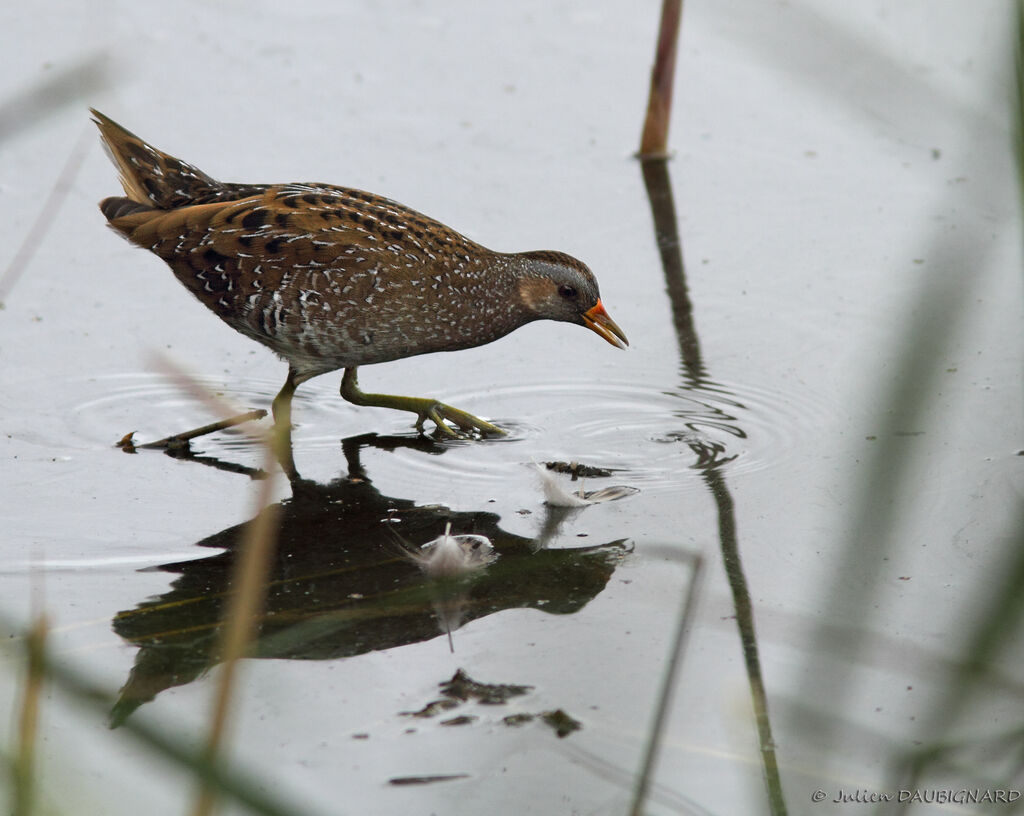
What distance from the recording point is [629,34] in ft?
27.7

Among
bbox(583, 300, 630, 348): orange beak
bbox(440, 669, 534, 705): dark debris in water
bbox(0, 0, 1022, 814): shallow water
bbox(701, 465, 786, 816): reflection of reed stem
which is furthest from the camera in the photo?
bbox(583, 300, 630, 348): orange beak

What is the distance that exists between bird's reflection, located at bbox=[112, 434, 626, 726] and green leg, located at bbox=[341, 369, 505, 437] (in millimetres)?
456

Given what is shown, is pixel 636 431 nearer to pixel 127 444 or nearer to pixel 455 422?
pixel 455 422

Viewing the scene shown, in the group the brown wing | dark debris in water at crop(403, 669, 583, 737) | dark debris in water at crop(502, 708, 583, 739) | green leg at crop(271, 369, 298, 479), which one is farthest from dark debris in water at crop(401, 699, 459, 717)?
the brown wing

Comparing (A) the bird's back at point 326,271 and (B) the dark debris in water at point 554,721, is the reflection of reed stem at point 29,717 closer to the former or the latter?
(B) the dark debris in water at point 554,721

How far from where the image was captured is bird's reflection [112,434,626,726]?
3.39m

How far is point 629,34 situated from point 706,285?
3.03m

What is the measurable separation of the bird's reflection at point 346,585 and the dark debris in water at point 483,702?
9.7 inches

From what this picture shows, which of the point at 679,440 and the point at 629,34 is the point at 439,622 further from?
the point at 629,34

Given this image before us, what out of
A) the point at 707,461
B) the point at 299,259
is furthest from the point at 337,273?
the point at 707,461

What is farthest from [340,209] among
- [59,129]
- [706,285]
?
[59,129]

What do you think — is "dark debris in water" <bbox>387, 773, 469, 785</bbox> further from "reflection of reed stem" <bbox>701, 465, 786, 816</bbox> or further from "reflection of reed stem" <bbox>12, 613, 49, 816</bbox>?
"reflection of reed stem" <bbox>12, 613, 49, 816</bbox>

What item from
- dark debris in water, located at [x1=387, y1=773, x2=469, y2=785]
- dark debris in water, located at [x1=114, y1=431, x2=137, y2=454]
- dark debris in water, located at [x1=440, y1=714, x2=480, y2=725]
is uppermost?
dark debris in water, located at [x1=114, y1=431, x2=137, y2=454]

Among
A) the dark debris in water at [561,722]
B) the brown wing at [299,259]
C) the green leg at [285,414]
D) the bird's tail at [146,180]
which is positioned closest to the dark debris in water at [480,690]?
the dark debris in water at [561,722]
